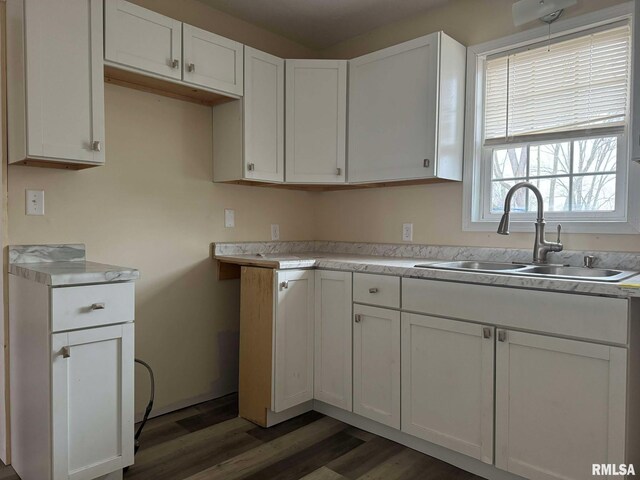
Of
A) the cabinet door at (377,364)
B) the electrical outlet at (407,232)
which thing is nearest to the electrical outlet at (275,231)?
the electrical outlet at (407,232)

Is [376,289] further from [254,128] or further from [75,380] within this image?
[75,380]

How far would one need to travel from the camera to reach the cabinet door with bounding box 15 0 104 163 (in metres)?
1.88

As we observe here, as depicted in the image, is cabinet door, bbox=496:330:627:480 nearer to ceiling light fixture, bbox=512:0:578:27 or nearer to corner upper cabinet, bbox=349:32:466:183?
corner upper cabinet, bbox=349:32:466:183

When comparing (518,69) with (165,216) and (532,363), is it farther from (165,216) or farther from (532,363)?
(165,216)

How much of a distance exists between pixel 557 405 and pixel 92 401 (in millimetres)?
1759

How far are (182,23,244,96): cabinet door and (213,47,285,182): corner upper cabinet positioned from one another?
0.07 m

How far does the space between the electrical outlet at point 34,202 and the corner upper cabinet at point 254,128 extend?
38.1 inches

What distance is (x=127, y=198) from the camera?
2.49m

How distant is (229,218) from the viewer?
295cm

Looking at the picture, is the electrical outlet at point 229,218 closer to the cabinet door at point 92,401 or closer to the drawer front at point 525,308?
the cabinet door at point 92,401

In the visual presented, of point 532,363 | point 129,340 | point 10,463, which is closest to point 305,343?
point 129,340

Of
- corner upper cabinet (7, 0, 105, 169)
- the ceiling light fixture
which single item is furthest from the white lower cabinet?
the ceiling light fixture

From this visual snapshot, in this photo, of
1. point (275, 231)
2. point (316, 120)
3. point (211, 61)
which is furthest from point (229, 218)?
Answer: point (211, 61)

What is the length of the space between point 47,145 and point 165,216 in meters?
0.82
